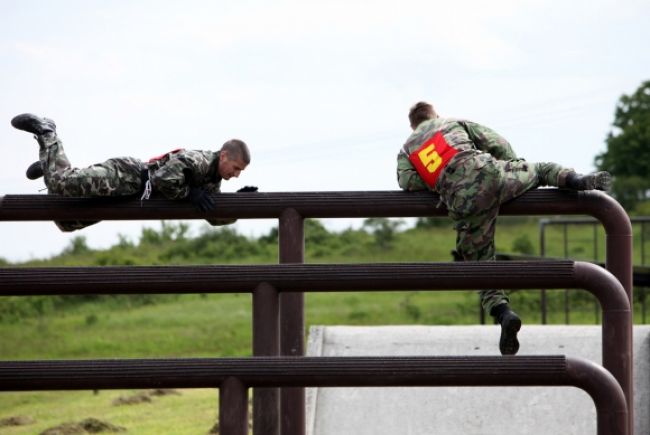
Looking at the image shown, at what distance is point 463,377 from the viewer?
9.23 ft

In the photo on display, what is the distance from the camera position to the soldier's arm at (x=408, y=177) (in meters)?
3.53

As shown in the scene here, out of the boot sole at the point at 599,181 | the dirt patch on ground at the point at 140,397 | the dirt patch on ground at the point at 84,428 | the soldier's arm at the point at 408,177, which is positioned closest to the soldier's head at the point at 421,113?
the soldier's arm at the point at 408,177

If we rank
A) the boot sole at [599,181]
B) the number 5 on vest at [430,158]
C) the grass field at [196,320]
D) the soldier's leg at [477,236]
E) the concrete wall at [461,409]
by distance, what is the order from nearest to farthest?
the boot sole at [599,181], the soldier's leg at [477,236], the number 5 on vest at [430,158], the concrete wall at [461,409], the grass field at [196,320]

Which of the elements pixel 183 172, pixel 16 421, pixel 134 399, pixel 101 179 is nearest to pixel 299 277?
pixel 183 172

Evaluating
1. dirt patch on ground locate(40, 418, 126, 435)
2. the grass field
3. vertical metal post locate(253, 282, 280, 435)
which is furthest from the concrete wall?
the grass field

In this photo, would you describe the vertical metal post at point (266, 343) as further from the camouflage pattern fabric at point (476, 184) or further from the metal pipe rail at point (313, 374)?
the camouflage pattern fabric at point (476, 184)

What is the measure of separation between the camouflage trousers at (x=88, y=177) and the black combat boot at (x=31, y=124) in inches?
4.6

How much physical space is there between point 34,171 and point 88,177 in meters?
0.58

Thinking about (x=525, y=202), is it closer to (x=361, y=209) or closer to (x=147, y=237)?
(x=361, y=209)

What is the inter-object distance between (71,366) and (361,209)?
801mm

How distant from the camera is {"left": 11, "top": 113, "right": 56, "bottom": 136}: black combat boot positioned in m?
3.88

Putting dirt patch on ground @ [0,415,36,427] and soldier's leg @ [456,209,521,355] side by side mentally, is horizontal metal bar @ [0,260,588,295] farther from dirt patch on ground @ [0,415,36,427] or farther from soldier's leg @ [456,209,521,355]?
dirt patch on ground @ [0,415,36,427]

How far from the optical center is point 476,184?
346 cm

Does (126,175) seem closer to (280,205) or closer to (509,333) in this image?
(280,205)
